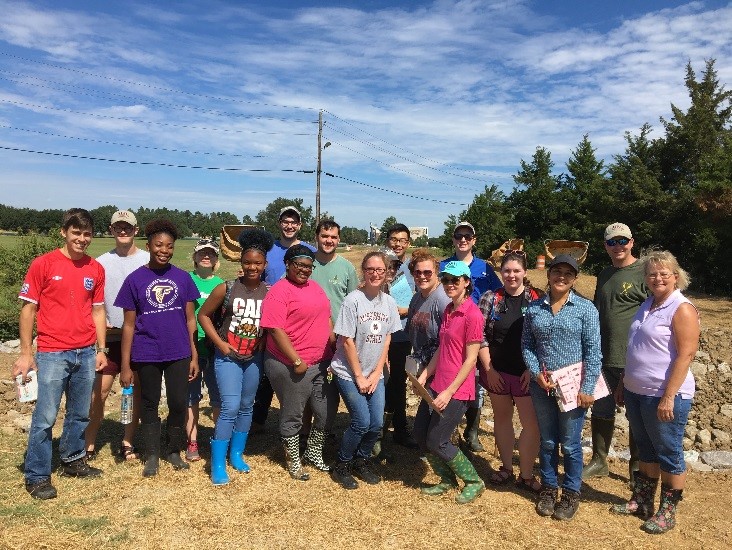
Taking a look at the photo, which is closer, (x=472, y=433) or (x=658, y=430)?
(x=658, y=430)

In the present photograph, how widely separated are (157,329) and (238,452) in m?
1.37

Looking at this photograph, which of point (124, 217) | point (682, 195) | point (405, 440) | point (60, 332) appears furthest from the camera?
point (682, 195)

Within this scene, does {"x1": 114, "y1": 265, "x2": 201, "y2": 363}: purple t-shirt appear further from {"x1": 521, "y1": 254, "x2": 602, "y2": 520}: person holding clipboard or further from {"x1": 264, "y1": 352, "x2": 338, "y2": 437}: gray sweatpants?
{"x1": 521, "y1": 254, "x2": 602, "y2": 520}: person holding clipboard

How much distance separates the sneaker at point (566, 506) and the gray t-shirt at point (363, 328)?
1.80m

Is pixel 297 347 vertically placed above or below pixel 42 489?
above

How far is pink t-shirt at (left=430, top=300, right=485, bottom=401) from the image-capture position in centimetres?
405

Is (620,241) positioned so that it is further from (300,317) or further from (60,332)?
(60,332)

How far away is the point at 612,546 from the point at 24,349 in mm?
4514

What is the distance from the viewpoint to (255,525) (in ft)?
12.6

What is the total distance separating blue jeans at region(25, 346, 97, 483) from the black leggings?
41cm

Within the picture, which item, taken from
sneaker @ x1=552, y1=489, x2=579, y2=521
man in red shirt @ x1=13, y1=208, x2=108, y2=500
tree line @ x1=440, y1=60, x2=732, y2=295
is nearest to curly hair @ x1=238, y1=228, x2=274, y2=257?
man in red shirt @ x1=13, y1=208, x2=108, y2=500

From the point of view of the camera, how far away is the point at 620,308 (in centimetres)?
456

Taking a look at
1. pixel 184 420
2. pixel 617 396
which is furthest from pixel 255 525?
pixel 617 396

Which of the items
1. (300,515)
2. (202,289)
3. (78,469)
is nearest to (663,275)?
(300,515)
